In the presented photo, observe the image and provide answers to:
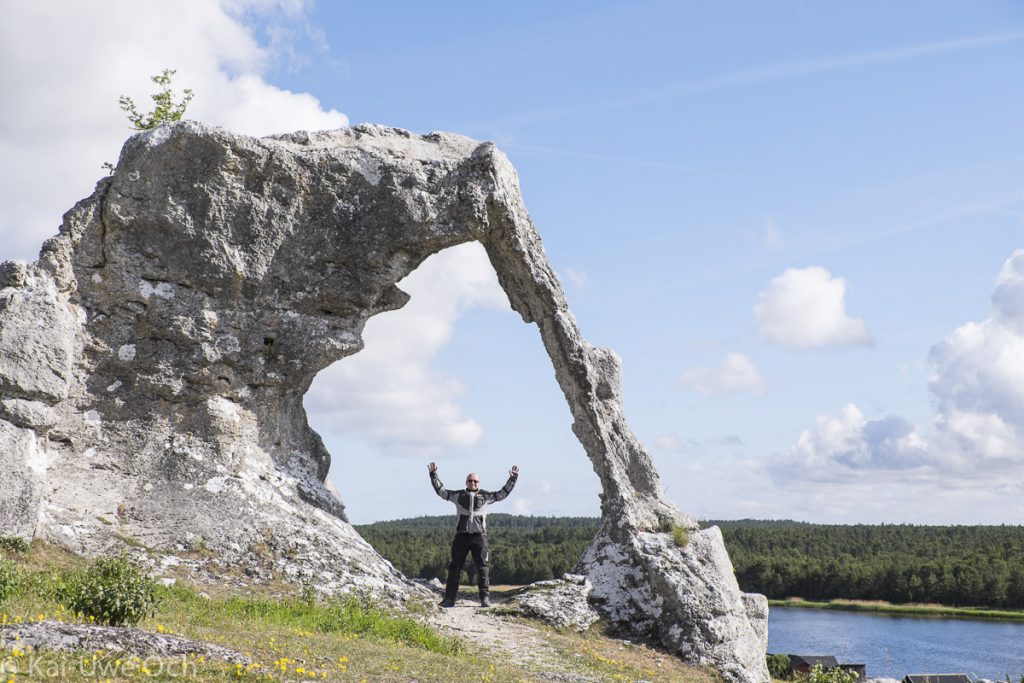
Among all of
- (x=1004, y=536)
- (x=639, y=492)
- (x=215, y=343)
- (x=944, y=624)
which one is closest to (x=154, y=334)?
(x=215, y=343)

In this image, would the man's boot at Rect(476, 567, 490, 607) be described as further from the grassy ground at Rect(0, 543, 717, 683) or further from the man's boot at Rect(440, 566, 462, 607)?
the grassy ground at Rect(0, 543, 717, 683)

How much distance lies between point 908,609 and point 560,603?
6684 centimetres

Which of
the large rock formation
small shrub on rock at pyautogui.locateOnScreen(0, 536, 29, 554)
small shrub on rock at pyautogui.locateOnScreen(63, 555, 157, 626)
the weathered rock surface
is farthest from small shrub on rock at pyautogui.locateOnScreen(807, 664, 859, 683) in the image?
small shrub on rock at pyautogui.locateOnScreen(0, 536, 29, 554)

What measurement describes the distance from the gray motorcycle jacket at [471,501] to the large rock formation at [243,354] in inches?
55.4

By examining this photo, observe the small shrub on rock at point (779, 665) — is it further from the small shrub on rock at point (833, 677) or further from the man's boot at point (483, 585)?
the small shrub on rock at point (833, 677)

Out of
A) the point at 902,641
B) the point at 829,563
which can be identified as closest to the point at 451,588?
the point at 902,641

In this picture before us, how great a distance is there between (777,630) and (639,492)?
185 ft

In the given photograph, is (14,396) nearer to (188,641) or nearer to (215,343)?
(215,343)

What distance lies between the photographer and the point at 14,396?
13984mm

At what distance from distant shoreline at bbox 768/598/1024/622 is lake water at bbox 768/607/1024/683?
0.47 meters

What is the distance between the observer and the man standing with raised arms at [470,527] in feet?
50.9

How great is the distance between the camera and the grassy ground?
7.84 meters

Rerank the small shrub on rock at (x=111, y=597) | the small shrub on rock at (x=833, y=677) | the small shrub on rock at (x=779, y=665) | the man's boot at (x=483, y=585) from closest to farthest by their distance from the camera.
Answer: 1. the small shrub on rock at (x=111, y=597)
2. the small shrub on rock at (x=833, y=677)
3. the man's boot at (x=483, y=585)
4. the small shrub on rock at (x=779, y=665)

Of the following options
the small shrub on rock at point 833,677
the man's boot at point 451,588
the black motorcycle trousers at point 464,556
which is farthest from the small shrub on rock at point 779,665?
the small shrub on rock at point 833,677
